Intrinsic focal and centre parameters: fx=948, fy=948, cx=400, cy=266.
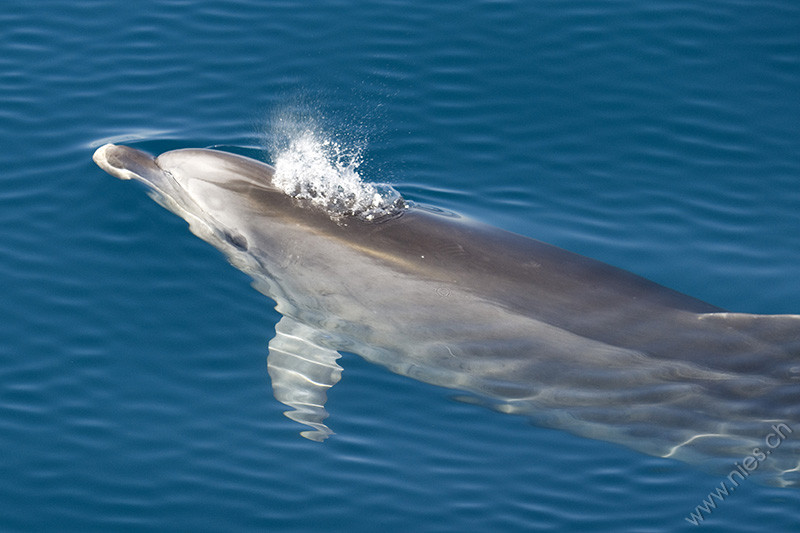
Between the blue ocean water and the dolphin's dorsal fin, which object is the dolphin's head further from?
the dolphin's dorsal fin

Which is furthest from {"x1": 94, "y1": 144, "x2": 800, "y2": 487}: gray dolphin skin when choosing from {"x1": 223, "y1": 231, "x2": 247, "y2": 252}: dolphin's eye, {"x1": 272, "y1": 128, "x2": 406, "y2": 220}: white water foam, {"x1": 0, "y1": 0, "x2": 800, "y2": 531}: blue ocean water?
{"x1": 0, "y1": 0, "x2": 800, "y2": 531}: blue ocean water

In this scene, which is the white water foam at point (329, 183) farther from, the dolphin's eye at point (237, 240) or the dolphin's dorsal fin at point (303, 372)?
the dolphin's dorsal fin at point (303, 372)

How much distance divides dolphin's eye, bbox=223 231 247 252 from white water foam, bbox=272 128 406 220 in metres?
0.79

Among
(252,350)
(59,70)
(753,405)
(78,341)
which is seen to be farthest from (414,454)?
(59,70)

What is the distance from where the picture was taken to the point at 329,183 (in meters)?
11.9

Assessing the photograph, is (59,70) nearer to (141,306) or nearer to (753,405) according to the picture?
(141,306)

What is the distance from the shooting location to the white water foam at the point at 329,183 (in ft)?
37.7

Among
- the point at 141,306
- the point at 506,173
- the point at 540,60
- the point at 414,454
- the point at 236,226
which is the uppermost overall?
the point at 540,60

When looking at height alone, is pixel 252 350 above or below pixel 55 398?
above

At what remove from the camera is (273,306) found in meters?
11.6

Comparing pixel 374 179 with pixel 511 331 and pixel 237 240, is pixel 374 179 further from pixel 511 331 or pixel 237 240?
pixel 511 331

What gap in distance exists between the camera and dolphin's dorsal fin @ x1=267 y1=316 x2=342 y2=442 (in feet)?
34.0

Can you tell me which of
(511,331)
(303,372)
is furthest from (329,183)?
(511,331)

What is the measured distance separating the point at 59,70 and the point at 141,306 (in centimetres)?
601
